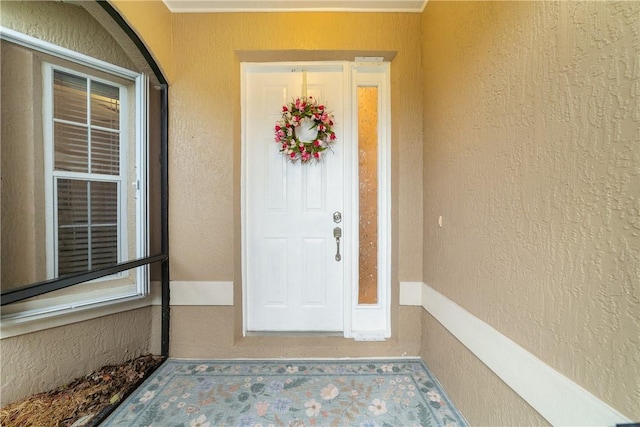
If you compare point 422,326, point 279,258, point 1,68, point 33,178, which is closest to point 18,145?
point 33,178

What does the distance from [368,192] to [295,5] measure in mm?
1393

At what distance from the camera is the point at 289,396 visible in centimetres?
137

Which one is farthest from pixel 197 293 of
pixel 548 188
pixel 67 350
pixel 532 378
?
pixel 548 188

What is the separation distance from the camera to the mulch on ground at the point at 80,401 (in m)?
1.24

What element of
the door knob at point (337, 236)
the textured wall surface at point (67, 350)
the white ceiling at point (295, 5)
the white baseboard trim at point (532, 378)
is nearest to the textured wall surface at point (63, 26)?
the white ceiling at point (295, 5)

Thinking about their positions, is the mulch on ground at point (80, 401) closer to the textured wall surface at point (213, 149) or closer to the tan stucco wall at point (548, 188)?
the textured wall surface at point (213, 149)

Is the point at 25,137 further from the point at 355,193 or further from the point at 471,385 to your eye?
the point at 471,385

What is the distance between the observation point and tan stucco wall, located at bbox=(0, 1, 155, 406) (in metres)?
1.27

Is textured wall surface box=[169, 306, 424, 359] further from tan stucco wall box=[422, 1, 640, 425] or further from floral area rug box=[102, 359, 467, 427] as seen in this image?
tan stucco wall box=[422, 1, 640, 425]

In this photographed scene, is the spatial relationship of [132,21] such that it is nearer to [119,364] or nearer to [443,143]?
[443,143]

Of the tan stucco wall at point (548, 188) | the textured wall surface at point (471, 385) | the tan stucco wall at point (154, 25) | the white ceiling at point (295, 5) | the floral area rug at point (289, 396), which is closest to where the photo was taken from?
the tan stucco wall at point (548, 188)

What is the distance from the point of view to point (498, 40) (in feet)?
3.26

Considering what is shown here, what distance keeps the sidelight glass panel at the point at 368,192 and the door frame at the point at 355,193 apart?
0.04 metres

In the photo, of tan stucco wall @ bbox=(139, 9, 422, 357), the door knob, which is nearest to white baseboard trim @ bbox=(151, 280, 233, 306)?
tan stucco wall @ bbox=(139, 9, 422, 357)
